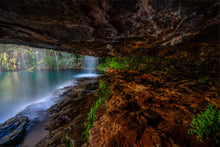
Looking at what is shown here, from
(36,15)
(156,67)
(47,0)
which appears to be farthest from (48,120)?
(156,67)

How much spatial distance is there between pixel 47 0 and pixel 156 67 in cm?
283

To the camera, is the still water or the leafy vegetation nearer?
the still water

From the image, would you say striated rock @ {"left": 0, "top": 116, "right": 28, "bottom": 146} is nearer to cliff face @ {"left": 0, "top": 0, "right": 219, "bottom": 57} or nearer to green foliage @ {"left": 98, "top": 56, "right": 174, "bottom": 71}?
cliff face @ {"left": 0, "top": 0, "right": 219, "bottom": 57}

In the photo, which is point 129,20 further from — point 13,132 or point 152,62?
point 13,132

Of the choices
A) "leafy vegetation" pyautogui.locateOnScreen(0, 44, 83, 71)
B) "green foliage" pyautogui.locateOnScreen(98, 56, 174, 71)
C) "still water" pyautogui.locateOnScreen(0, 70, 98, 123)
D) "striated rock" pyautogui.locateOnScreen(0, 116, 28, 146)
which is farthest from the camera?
"leafy vegetation" pyautogui.locateOnScreen(0, 44, 83, 71)

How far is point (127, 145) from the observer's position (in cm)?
160

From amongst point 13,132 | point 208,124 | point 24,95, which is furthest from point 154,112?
point 24,95

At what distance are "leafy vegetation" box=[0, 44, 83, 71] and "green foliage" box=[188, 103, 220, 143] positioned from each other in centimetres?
2695

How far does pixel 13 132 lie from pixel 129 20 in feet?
19.0

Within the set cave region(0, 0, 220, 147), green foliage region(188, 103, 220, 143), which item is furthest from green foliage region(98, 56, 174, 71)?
green foliage region(188, 103, 220, 143)

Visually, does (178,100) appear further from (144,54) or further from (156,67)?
(144,54)

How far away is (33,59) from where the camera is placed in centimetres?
3147

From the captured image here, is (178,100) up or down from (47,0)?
down

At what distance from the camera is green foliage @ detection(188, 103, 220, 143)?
143cm
